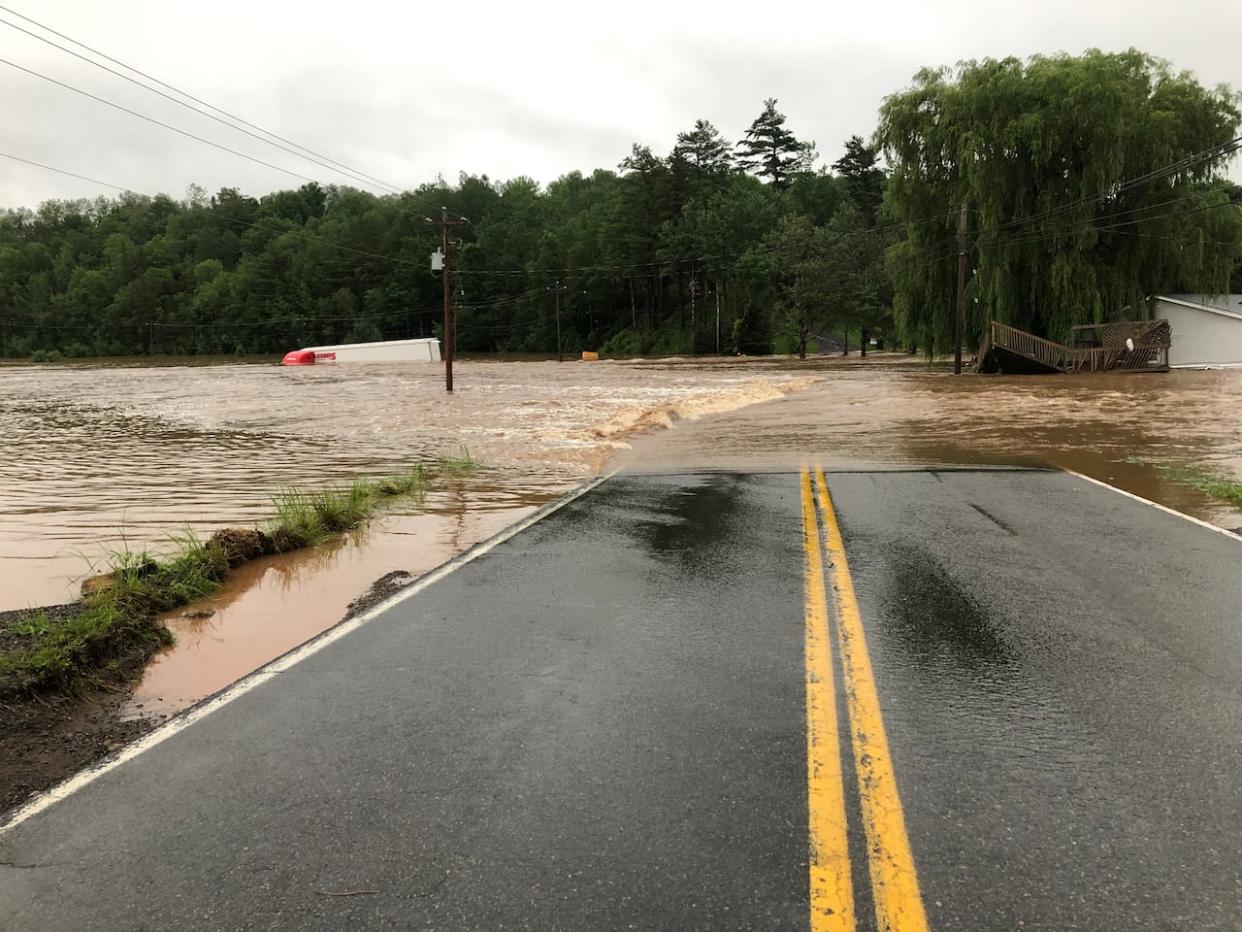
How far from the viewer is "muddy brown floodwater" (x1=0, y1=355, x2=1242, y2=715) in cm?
716

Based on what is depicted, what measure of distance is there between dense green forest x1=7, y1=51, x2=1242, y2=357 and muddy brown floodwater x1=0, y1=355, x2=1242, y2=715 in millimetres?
7841

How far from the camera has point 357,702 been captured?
4.36 m

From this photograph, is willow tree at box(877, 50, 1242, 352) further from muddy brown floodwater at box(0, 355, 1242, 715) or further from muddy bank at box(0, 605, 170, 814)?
muddy bank at box(0, 605, 170, 814)

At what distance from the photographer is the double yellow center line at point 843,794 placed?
105 inches

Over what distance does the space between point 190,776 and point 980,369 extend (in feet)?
125

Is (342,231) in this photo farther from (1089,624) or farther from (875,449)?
(1089,624)

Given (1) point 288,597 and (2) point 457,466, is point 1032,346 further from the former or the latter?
(1) point 288,597

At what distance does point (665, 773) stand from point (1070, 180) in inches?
1599

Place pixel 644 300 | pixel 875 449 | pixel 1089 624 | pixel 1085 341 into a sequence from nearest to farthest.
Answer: pixel 1089 624 → pixel 875 449 → pixel 1085 341 → pixel 644 300

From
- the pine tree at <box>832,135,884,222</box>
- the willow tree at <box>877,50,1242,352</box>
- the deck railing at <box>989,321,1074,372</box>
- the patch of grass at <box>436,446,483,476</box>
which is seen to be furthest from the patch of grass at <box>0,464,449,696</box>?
the pine tree at <box>832,135,884,222</box>

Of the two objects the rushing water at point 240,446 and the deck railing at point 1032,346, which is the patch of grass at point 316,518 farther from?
the deck railing at point 1032,346

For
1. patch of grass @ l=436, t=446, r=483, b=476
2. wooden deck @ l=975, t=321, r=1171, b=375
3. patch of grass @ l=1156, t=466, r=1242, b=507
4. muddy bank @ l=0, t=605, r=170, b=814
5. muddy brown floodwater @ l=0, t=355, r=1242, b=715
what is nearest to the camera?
muddy bank @ l=0, t=605, r=170, b=814

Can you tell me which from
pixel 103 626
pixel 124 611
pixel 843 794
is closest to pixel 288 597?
pixel 124 611

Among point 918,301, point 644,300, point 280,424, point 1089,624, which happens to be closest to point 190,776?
point 1089,624
